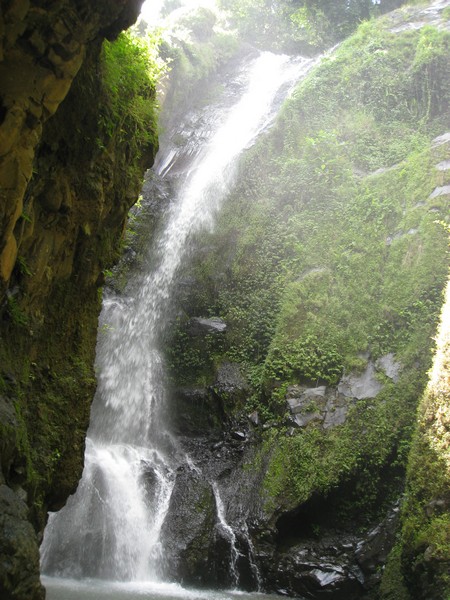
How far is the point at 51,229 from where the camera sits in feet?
19.4

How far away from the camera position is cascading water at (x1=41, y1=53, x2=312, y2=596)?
9633 millimetres

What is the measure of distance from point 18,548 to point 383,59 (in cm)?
1995

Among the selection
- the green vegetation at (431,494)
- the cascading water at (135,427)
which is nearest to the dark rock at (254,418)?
the cascading water at (135,427)

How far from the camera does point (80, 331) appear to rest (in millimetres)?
7027

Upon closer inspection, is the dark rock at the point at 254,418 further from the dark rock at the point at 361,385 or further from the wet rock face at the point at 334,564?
the wet rock face at the point at 334,564

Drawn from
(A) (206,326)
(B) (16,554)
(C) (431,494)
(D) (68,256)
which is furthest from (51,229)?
(A) (206,326)

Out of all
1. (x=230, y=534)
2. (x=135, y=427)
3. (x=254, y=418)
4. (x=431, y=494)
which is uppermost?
(x=135, y=427)

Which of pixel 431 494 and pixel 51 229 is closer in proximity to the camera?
pixel 51 229

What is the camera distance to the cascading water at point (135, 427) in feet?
31.6

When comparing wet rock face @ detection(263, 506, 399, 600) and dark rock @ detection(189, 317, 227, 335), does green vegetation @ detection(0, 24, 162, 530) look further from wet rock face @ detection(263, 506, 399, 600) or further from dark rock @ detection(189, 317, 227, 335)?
dark rock @ detection(189, 317, 227, 335)

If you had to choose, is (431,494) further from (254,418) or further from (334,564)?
(254,418)

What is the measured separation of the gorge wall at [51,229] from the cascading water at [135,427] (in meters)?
2.81

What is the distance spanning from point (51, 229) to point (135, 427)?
25.1ft

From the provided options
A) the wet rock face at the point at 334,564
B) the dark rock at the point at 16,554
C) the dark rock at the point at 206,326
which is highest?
the dark rock at the point at 16,554
